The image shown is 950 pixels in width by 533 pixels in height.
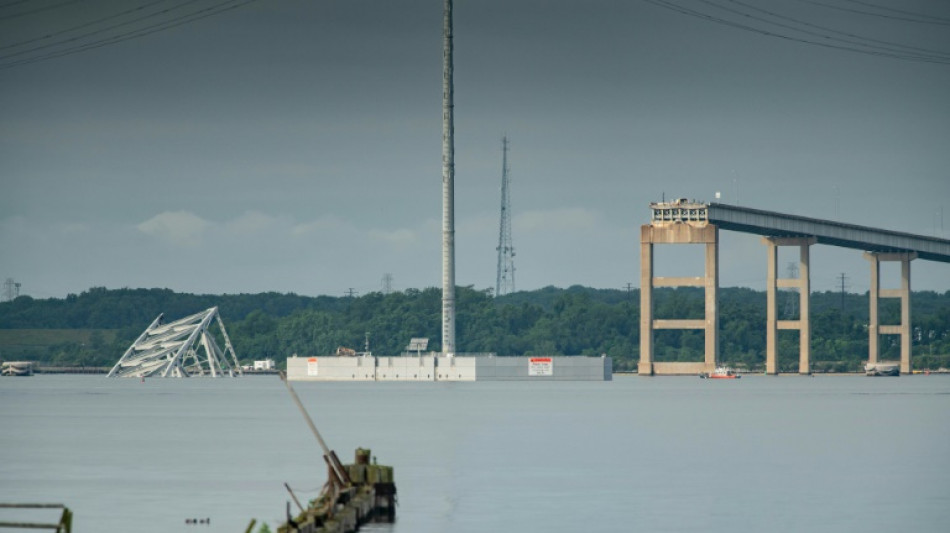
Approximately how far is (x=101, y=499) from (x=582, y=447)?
99.3ft

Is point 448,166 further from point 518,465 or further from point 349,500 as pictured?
point 349,500

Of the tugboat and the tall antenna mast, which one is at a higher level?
the tall antenna mast

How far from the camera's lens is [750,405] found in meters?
134

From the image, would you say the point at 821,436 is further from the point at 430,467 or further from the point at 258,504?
the point at 258,504

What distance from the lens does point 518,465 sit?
66000 millimetres

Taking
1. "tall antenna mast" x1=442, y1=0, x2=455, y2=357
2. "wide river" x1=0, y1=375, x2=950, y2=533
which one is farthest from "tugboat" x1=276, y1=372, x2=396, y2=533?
"tall antenna mast" x1=442, y1=0, x2=455, y2=357


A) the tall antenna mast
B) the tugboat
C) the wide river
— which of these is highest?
the tall antenna mast

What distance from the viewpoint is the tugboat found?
39000 millimetres

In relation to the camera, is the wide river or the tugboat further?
the wide river

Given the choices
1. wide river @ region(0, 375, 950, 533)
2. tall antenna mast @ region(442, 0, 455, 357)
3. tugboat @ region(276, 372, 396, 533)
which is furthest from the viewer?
tall antenna mast @ region(442, 0, 455, 357)

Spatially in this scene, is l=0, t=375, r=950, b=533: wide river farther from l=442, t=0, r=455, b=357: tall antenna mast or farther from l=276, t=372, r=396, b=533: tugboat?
l=442, t=0, r=455, b=357: tall antenna mast

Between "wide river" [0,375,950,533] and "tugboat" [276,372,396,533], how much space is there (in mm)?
908

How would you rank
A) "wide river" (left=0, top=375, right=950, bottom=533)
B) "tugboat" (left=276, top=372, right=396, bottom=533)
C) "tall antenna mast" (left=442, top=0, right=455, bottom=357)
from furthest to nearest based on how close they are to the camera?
"tall antenna mast" (left=442, top=0, right=455, bottom=357) → "wide river" (left=0, top=375, right=950, bottom=533) → "tugboat" (left=276, top=372, right=396, bottom=533)

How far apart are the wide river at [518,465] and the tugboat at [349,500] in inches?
35.7
